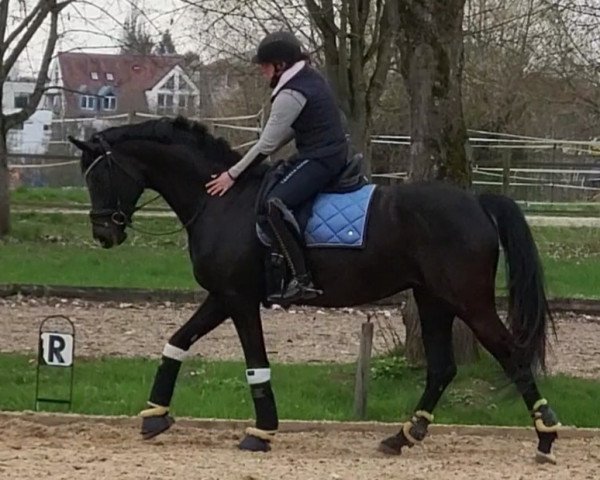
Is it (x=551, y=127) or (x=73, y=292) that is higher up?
(x=551, y=127)

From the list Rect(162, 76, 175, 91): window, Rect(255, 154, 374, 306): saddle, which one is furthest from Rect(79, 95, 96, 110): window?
Rect(255, 154, 374, 306): saddle

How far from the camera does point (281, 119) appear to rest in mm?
6707

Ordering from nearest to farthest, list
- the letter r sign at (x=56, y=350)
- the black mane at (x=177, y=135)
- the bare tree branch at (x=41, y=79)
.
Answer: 1. the black mane at (x=177, y=135)
2. the letter r sign at (x=56, y=350)
3. the bare tree branch at (x=41, y=79)

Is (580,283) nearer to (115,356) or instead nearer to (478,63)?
(115,356)

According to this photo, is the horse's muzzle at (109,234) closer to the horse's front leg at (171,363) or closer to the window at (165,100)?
the horse's front leg at (171,363)

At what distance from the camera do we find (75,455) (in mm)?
6359

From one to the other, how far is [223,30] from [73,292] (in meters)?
7.62

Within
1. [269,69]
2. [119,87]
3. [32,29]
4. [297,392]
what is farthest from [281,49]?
[119,87]

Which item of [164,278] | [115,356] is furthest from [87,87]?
[115,356]

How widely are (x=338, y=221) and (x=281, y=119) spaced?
0.67 metres

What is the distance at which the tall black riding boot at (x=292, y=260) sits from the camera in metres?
6.58

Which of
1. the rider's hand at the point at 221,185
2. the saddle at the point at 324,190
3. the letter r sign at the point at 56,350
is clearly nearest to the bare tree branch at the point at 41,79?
the letter r sign at the point at 56,350

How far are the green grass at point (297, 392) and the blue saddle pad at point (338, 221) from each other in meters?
1.42

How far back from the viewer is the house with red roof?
86.2 ft
